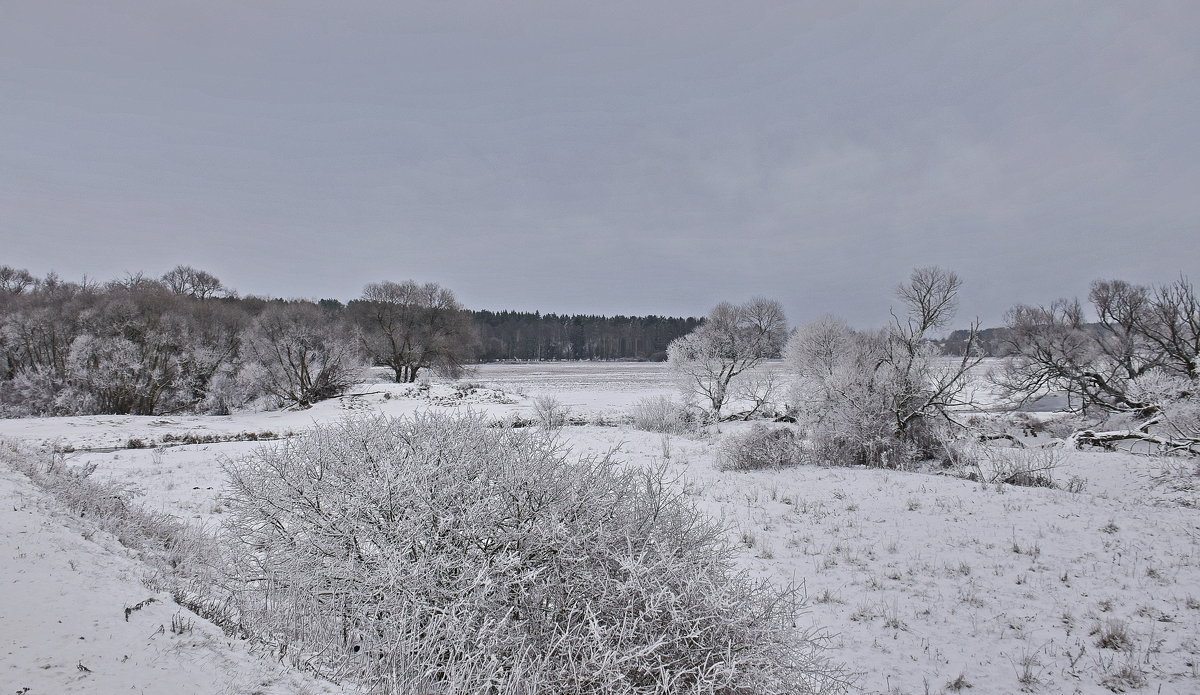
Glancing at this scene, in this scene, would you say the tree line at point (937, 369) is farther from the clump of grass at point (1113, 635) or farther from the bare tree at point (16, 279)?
the bare tree at point (16, 279)

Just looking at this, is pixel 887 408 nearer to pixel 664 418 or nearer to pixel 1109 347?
pixel 664 418

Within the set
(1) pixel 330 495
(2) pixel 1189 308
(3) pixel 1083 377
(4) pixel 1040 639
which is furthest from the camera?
(3) pixel 1083 377

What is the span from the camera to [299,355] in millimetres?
35625

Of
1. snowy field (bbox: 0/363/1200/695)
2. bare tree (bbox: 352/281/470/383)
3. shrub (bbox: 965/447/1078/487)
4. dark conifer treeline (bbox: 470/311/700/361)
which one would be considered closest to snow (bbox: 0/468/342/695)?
snowy field (bbox: 0/363/1200/695)

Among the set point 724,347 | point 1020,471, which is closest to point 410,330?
point 724,347

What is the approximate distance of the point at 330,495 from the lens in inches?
175

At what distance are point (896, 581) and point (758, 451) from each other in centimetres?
958

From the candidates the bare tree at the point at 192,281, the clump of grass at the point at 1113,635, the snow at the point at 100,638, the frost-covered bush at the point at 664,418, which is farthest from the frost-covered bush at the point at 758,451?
the bare tree at the point at 192,281

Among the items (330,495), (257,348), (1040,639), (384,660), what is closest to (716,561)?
(384,660)

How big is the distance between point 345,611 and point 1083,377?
32.9 metres

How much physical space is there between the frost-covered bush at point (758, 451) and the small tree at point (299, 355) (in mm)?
28802

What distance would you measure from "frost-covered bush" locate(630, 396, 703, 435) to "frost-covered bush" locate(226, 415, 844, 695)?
22381 mm

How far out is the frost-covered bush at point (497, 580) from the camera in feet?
11.0

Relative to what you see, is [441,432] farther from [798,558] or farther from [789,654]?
[798,558]
